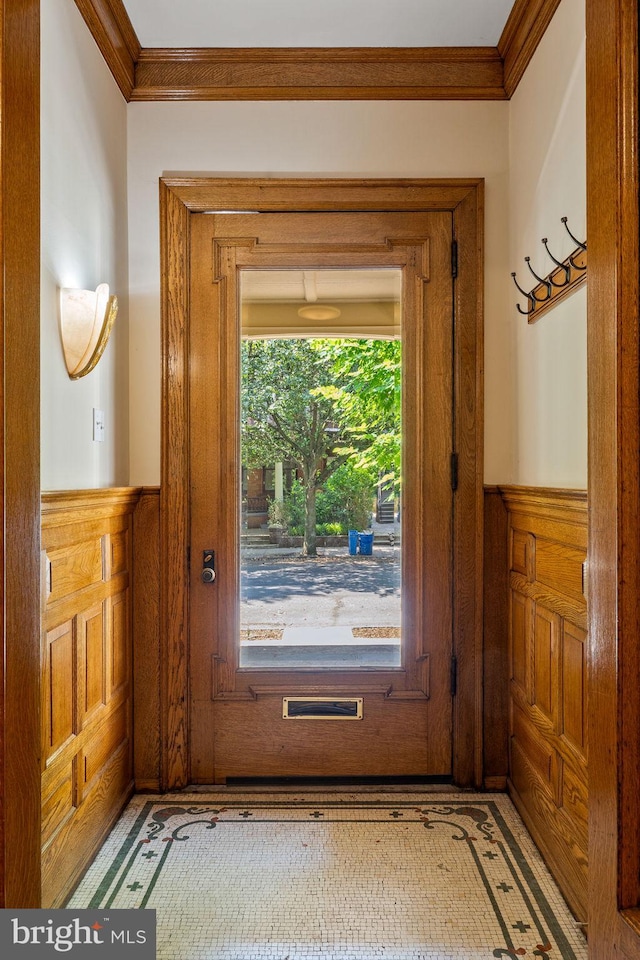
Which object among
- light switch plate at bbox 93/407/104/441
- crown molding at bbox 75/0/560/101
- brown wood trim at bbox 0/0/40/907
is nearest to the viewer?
brown wood trim at bbox 0/0/40/907

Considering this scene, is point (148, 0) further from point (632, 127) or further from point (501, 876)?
point (501, 876)

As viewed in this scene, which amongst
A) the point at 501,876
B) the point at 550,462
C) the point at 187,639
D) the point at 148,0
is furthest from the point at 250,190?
the point at 501,876

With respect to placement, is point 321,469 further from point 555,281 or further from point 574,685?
point 574,685

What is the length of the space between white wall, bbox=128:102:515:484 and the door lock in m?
0.36

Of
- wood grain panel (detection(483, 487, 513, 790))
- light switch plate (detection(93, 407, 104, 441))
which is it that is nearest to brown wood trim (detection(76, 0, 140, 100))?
light switch plate (detection(93, 407, 104, 441))

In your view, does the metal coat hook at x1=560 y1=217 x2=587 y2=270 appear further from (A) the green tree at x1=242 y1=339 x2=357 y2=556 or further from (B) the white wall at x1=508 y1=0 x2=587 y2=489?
(A) the green tree at x1=242 y1=339 x2=357 y2=556

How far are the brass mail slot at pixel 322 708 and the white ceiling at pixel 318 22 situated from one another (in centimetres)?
242

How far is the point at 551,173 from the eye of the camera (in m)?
2.11

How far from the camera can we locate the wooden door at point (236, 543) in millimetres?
2570

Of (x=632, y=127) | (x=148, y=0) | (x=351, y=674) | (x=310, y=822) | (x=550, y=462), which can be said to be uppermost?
(x=148, y=0)

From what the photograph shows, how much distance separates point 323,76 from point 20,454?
2.16m

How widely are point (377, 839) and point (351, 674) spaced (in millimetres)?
574

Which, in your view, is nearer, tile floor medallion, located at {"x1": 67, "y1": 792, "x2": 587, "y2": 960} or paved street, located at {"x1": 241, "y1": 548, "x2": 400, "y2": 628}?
tile floor medallion, located at {"x1": 67, "y1": 792, "x2": 587, "y2": 960}

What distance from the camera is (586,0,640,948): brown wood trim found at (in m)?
0.77
